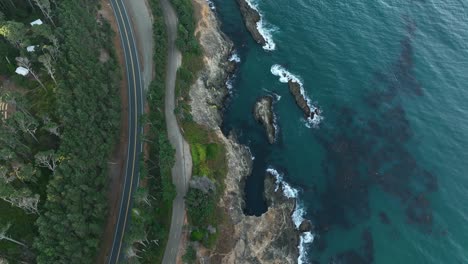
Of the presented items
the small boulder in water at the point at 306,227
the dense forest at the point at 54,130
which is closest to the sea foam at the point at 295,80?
the small boulder in water at the point at 306,227

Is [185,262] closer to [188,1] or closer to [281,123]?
[281,123]

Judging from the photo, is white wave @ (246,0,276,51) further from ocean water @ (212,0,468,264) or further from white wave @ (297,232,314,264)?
white wave @ (297,232,314,264)

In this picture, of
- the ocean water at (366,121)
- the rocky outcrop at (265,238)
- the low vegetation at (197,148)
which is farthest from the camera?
the ocean water at (366,121)

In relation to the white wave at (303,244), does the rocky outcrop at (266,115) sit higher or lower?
higher

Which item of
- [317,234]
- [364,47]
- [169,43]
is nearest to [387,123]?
[364,47]

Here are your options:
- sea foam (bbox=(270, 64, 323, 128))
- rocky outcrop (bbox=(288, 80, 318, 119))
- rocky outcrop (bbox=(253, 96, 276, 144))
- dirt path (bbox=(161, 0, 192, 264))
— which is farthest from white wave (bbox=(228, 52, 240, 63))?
dirt path (bbox=(161, 0, 192, 264))

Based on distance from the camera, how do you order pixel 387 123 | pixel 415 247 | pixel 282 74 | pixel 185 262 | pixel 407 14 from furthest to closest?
pixel 407 14, pixel 282 74, pixel 387 123, pixel 415 247, pixel 185 262

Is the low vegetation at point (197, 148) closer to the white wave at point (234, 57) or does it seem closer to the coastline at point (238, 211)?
the coastline at point (238, 211)

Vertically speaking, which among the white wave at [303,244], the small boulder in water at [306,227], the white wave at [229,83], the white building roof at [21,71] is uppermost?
the white building roof at [21,71]
